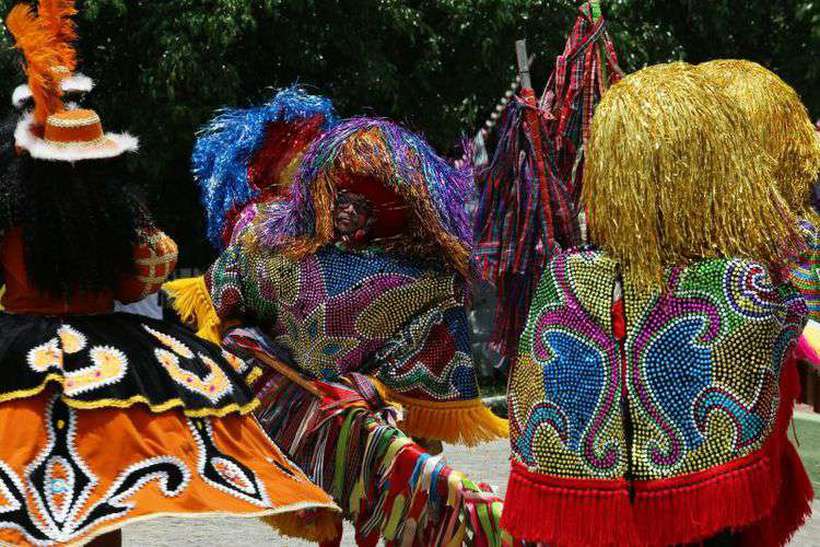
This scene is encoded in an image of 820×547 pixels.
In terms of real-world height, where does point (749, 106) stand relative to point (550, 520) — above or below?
above

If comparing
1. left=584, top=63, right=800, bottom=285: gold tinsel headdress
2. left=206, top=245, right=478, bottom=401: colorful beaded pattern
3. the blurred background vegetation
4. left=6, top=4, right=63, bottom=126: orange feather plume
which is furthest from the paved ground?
the blurred background vegetation

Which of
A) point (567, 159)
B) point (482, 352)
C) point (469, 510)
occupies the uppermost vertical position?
point (567, 159)

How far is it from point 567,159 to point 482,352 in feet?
24.2

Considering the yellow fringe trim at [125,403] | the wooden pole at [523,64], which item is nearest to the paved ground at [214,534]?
the yellow fringe trim at [125,403]

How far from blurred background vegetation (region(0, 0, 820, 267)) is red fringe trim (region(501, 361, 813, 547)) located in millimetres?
6578

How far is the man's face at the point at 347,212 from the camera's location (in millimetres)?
5418

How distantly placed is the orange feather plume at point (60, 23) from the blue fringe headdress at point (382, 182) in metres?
1.34

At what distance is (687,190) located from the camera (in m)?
3.36

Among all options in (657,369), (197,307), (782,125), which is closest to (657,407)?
(657,369)

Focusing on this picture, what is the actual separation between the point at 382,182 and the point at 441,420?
0.96 metres

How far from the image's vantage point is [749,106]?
13.1ft

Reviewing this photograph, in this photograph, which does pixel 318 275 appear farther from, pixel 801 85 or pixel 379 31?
pixel 801 85

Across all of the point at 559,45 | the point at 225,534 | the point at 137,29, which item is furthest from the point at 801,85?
the point at 225,534

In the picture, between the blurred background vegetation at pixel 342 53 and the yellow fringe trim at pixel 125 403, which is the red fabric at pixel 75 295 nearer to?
the yellow fringe trim at pixel 125 403
